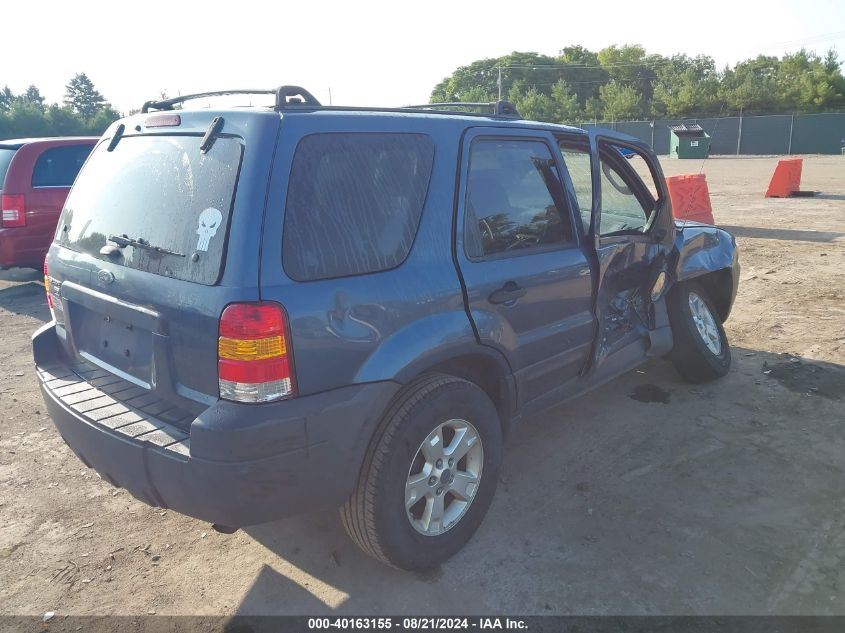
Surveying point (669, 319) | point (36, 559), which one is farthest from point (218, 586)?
point (669, 319)

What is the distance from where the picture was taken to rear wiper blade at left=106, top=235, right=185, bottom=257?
246 cm

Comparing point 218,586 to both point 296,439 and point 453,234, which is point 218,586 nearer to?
point 296,439

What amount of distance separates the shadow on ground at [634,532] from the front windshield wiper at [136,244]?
1461 millimetres

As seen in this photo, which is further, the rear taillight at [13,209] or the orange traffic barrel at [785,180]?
the orange traffic barrel at [785,180]

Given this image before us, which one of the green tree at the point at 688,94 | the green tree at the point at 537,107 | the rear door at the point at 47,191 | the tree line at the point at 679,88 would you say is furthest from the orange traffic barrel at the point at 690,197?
the green tree at the point at 537,107

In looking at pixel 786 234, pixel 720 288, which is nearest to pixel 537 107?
pixel 786 234

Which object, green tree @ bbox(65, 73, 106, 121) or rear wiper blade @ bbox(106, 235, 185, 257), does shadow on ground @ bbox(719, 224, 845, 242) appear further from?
green tree @ bbox(65, 73, 106, 121)

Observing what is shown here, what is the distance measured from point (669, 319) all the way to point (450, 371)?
90.8 inches

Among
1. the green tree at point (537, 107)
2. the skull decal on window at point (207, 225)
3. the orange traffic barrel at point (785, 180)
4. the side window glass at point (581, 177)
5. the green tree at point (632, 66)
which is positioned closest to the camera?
the skull decal on window at point (207, 225)

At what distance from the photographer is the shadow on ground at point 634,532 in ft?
8.66

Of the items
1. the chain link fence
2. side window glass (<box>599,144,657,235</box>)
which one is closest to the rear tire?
side window glass (<box>599,144,657,235</box>)

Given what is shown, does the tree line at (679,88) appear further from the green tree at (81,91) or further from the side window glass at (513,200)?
the green tree at (81,91)

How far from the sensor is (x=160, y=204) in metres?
2.56

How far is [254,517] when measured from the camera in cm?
232
